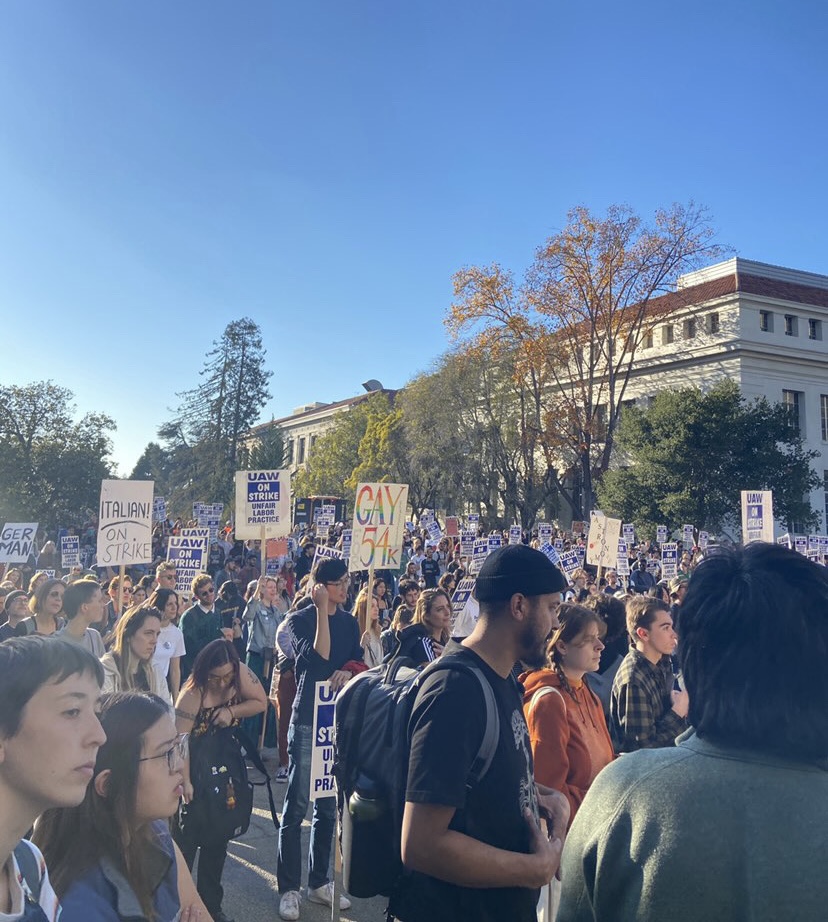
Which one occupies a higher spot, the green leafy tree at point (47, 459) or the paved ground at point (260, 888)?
the green leafy tree at point (47, 459)

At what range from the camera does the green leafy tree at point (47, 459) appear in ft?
124

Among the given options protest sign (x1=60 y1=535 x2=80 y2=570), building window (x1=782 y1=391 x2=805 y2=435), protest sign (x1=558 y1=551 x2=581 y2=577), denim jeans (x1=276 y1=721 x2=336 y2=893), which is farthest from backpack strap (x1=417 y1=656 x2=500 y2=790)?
building window (x1=782 y1=391 x2=805 y2=435)

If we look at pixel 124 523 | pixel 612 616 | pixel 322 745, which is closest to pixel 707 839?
pixel 322 745

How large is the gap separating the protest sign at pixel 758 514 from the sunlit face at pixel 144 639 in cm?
941

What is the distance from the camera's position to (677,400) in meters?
39.7

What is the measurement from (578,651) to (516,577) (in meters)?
1.44

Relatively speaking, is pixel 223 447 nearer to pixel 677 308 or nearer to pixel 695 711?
pixel 677 308

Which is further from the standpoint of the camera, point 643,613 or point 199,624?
point 199,624

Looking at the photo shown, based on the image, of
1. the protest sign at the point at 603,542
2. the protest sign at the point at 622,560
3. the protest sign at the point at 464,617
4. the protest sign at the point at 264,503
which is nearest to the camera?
the protest sign at the point at 464,617

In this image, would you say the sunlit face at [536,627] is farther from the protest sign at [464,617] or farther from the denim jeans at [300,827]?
the protest sign at [464,617]

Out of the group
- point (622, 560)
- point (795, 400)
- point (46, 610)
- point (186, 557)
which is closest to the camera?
point (46, 610)

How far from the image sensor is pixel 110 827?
2.25 metres

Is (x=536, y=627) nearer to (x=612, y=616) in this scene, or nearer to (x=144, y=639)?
(x=612, y=616)

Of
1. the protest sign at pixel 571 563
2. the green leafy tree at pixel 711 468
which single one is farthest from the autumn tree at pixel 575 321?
the protest sign at pixel 571 563
